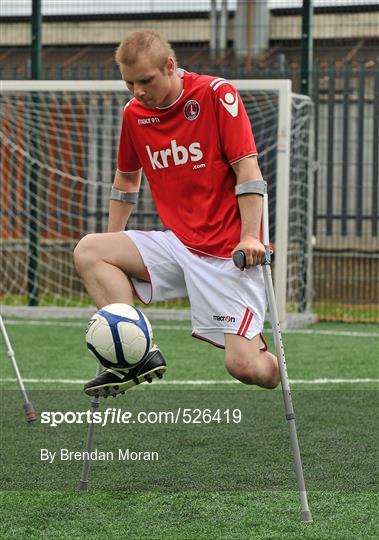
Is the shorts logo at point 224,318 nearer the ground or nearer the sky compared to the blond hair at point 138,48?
nearer the ground

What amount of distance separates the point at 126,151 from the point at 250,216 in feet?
2.83

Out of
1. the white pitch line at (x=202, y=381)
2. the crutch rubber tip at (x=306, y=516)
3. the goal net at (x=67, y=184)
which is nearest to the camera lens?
the crutch rubber tip at (x=306, y=516)

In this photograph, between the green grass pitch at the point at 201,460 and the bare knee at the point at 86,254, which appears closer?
the green grass pitch at the point at 201,460

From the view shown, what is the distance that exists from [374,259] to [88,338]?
8942 mm

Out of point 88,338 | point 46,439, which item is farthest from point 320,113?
point 88,338

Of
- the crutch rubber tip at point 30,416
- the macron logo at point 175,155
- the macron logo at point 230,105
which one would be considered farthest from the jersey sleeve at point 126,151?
the crutch rubber tip at point 30,416

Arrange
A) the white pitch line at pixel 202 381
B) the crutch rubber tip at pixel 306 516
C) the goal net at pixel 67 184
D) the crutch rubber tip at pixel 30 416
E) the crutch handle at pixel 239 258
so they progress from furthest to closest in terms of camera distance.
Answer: the goal net at pixel 67 184, the white pitch line at pixel 202 381, the crutch rubber tip at pixel 30 416, the crutch handle at pixel 239 258, the crutch rubber tip at pixel 306 516

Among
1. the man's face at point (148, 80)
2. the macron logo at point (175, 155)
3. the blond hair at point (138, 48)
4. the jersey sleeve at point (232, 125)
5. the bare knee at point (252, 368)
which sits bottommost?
the bare knee at point (252, 368)

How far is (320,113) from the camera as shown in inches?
499

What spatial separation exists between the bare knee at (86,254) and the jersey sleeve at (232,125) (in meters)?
0.72

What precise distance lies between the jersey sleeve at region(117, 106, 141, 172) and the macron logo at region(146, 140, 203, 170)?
162 mm

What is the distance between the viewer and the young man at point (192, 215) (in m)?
4.97

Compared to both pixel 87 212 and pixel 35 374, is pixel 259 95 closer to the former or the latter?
pixel 87 212

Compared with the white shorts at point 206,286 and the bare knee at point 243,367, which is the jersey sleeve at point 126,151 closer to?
the white shorts at point 206,286
